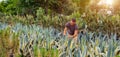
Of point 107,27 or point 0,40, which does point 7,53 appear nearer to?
point 0,40

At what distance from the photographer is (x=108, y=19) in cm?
1433

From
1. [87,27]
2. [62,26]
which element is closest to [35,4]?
[62,26]

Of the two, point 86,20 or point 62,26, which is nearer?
point 86,20

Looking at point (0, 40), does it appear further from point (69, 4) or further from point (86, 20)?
point (69, 4)

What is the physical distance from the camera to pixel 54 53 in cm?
555

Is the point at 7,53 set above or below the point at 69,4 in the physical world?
above

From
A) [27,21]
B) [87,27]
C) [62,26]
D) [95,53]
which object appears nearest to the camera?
[95,53]

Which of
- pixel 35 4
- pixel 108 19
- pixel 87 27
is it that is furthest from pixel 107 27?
pixel 35 4

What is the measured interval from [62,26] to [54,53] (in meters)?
12.1

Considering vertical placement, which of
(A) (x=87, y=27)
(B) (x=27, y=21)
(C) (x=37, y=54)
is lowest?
(B) (x=27, y=21)

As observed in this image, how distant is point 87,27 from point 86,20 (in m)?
0.46

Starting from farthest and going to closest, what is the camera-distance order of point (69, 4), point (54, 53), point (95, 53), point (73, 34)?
point (69, 4) → point (73, 34) → point (95, 53) → point (54, 53)

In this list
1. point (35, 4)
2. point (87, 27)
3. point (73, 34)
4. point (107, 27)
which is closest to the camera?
point (73, 34)

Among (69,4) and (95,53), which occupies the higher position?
(95,53)
